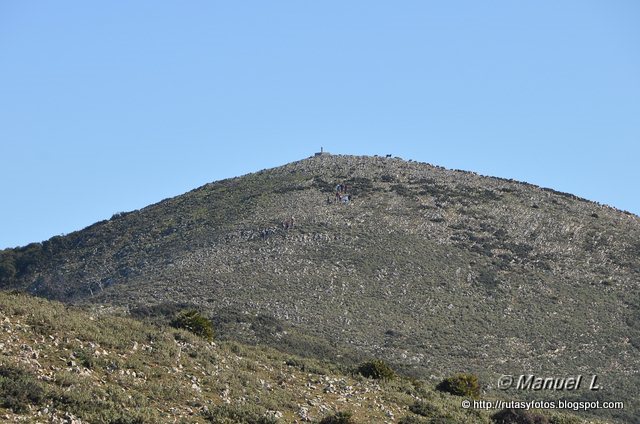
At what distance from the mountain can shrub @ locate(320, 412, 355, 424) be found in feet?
72.9

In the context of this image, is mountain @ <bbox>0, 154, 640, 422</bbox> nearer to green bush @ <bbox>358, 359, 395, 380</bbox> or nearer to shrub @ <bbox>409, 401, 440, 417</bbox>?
green bush @ <bbox>358, 359, 395, 380</bbox>

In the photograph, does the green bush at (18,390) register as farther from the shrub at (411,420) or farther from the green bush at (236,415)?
the shrub at (411,420)

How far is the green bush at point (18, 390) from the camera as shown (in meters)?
18.6

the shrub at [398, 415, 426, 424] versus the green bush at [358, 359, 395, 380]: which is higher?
the green bush at [358, 359, 395, 380]

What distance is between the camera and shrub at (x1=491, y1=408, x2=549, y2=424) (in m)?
27.6

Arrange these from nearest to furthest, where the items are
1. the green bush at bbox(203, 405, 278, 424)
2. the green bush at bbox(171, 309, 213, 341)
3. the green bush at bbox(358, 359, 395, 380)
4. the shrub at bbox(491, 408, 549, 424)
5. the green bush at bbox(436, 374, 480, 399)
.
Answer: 1. the green bush at bbox(203, 405, 278, 424)
2. the shrub at bbox(491, 408, 549, 424)
3. the green bush at bbox(358, 359, 395, 380)
4. the green bush at bbox(171, 309, 213, 341)
5. the green bush at bbox(436, 374, 480, 399)

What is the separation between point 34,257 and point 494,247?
44168 mm

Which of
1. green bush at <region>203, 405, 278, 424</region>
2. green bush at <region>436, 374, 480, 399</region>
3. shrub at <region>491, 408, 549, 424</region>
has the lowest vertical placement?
green bush at <region>203, 405, 278, 424</region>

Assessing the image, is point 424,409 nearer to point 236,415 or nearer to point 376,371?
point 376,371

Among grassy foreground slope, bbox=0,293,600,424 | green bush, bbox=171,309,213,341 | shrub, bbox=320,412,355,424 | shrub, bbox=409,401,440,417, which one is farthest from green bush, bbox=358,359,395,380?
shrub, bbox=320,412,355,424

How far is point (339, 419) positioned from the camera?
22938mm

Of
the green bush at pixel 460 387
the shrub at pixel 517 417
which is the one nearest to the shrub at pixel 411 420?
the shrub at pixel 517 417

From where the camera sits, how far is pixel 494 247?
77062mm

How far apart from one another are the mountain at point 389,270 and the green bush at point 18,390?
91.3ft
